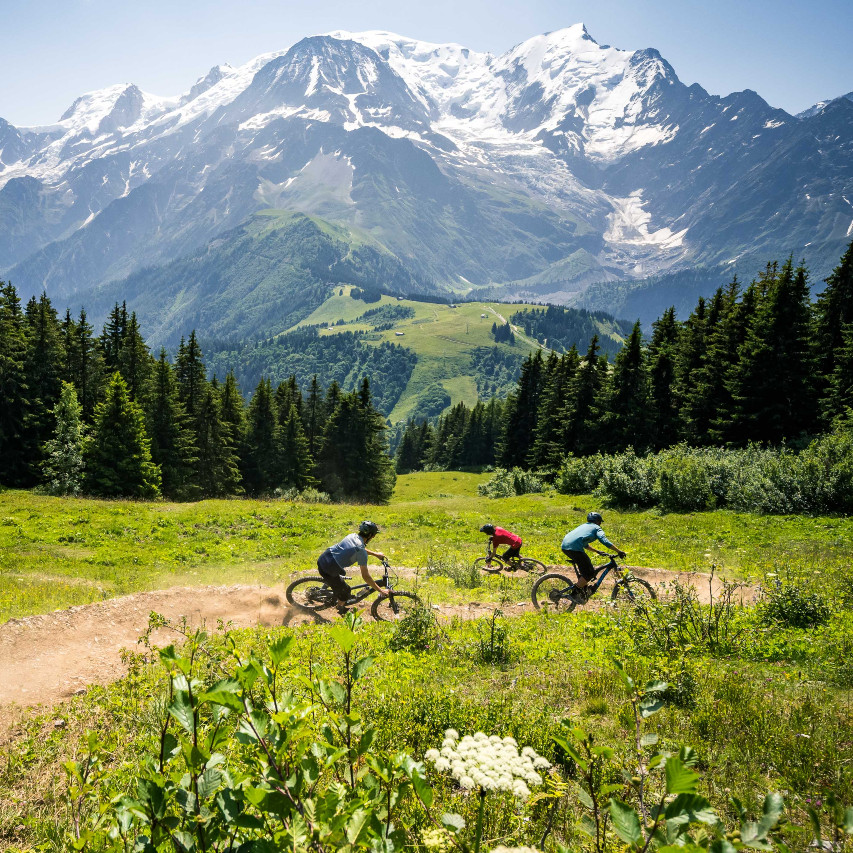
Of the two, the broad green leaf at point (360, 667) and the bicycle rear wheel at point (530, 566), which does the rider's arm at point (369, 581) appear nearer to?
the bicycle rear wheel at point (530, 566)

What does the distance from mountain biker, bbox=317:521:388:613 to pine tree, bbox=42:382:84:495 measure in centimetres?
3502

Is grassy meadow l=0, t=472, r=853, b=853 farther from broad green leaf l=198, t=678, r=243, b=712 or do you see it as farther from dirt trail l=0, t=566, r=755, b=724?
dirt trail l=0, t=566, r=755, b=724

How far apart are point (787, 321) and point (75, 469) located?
53389mm

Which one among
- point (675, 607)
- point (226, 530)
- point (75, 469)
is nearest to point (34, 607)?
point (226, 530)

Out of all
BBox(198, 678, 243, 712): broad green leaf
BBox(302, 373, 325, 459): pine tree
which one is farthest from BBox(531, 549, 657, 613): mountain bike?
BBox(302, 373, 325, 459): pine tree

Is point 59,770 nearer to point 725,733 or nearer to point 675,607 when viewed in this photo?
point 725,733

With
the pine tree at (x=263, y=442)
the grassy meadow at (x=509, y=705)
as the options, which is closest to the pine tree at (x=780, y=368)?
the grassy meadow at (x=509, y=705)

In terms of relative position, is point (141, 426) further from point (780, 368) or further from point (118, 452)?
point (780, 368)

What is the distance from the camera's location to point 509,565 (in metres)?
17.5

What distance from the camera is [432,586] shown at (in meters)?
15.6

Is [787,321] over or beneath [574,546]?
over

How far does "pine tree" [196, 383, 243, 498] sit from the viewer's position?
5588cm

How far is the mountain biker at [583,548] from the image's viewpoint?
529 inches

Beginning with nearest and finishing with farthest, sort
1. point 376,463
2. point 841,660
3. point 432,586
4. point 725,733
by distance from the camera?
point 725,733
point 841,660
point 432,586
point 376,463
